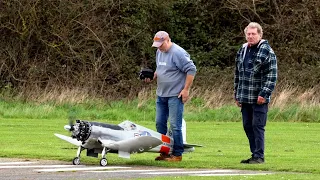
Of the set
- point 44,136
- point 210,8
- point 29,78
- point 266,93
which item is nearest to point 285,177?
point 266,93

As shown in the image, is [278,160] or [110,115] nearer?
[278,160]

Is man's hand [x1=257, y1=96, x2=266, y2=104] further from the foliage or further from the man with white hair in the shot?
the foliage

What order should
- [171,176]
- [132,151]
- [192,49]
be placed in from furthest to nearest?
[192,49] < [132,151] < [171,176]

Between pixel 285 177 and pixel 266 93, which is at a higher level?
pixel 266 93

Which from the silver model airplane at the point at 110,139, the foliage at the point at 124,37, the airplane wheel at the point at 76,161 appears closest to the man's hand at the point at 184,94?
the silver model airplane at the point at 110,139

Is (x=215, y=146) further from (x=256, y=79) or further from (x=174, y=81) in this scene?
(x=256, y=79)

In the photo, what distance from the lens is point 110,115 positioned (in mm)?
26969

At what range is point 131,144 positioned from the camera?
13.2 metres

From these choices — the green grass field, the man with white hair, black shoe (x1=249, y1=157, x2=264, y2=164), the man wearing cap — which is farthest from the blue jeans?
black shoe (x1=249, y1=157, x2=264, y2=164)

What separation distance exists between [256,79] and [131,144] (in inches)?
78.9

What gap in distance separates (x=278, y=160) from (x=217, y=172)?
2237mm

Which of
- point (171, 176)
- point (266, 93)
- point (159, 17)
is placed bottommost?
point (171, 176)

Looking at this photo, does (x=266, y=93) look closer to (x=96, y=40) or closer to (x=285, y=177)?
(x=285, y=177)

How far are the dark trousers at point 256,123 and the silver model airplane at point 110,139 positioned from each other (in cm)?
131
